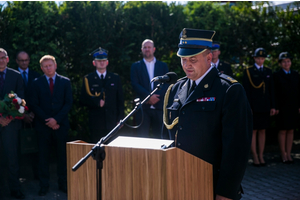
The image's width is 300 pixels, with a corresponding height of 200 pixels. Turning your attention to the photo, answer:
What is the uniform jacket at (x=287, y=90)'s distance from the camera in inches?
300

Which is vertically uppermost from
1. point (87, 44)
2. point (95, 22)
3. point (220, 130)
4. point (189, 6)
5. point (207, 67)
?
point (189, 6)

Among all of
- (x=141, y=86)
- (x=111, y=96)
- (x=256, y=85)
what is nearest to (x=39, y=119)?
(x=111, y=96)

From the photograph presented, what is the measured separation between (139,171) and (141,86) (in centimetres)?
444

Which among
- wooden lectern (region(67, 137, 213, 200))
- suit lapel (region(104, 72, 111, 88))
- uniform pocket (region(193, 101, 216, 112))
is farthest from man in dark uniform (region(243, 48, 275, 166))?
wooden lectern (region(67, 137, 213, 200))

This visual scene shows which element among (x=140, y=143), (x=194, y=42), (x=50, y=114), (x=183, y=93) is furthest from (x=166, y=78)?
(x=50, y=114)

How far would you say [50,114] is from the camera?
584cm

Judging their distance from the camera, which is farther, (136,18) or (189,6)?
(189,6)

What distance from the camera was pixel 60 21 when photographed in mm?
7195

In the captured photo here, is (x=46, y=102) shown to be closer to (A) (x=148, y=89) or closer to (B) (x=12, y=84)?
(B) (x=12, y=84)

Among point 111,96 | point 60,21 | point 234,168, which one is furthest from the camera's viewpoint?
point 60,21

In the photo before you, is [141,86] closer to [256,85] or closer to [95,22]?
[95,22]

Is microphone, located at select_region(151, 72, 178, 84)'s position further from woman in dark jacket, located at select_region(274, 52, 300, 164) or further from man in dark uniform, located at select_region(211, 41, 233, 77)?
woman in dark jacket, located at select_region(274, 52, 300, 164)

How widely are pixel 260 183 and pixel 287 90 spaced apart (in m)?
2.42

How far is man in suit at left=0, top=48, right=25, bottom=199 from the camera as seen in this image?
5441mm
